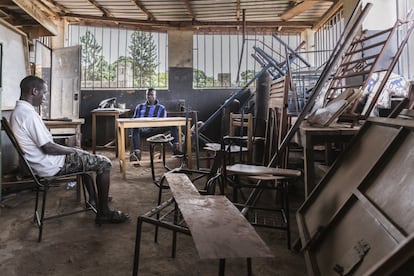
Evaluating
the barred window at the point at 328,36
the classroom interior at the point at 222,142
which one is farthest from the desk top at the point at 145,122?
the barred window at the point at 328,36

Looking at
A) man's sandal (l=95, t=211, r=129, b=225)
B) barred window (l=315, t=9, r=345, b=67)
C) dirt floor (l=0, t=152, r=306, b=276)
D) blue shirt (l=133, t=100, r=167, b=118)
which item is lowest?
dirt floor (l=0, t=152, r=306, b=276)

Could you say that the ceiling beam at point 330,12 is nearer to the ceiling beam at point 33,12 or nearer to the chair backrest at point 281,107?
the chair backrest at point 281,107

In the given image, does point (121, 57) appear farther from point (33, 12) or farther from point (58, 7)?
point (33, 12)

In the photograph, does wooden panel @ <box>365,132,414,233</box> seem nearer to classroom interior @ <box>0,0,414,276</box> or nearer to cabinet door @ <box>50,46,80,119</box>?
classroom interior @ <box>0,0,414,276</box>

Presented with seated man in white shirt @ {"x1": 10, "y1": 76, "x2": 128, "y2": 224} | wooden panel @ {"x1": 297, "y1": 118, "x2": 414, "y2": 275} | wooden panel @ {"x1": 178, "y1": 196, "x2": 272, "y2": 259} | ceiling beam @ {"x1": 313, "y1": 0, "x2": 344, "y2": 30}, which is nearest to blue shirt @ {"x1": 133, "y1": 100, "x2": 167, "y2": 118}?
seated man in white shirt @ {"x1": 10, "y1": 76, "x2": 128, "y2": 224}

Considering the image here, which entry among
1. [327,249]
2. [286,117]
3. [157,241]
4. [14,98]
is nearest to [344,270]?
[327,249]

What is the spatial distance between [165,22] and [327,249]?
250 inches

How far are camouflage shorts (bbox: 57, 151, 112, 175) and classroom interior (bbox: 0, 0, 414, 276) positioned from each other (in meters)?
0.24

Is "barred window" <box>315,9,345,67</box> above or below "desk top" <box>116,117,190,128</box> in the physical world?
above

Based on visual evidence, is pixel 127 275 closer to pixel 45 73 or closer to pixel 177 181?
pixel 177 181

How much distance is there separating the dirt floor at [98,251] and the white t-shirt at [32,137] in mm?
488

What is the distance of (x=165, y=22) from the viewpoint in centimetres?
687

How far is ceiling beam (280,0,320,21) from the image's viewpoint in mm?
5562

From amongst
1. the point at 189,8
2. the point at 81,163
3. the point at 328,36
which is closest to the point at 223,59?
the point at 189,8
